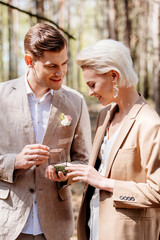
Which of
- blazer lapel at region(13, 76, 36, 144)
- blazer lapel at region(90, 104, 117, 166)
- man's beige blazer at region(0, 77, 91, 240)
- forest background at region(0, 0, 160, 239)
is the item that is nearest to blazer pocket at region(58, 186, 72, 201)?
man's beige blazer at region(0, 77, 91, 240)

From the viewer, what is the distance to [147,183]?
2.10 m

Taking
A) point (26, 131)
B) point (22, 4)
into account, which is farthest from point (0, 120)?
point (22, 4)

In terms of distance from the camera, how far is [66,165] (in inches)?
92.4

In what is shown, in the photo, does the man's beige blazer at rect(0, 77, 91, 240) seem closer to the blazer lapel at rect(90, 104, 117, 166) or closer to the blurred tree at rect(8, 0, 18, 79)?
the blazer lapel at rect(90, 104, 117, 166)

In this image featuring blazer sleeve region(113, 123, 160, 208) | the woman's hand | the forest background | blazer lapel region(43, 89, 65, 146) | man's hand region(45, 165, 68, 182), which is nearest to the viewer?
blazer sleeve region(113, 123, 160, 208)

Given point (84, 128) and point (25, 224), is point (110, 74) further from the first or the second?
point (25, 224)

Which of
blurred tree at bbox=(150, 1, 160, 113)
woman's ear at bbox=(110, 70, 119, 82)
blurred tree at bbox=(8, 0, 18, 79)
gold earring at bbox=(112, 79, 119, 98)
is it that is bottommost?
gold earring at bbox=(112, 79, 119, 98)

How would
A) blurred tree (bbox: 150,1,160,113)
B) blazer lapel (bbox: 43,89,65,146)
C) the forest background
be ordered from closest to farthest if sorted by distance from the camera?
blazer lapel (bbox: 43,89,65,146)
the forest background
blurred tree (bbox: 150,1,160,113)

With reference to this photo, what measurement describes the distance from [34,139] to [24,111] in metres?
0.23

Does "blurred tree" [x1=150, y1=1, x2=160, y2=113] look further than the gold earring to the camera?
Yes

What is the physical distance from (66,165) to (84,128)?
1.77ft

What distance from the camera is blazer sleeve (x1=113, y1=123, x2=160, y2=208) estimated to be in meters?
2.05

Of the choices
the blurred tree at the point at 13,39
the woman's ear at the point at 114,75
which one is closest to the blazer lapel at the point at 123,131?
the woman's ear at the point at 114,75

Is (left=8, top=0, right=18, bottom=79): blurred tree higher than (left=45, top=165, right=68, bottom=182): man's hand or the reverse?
higher
